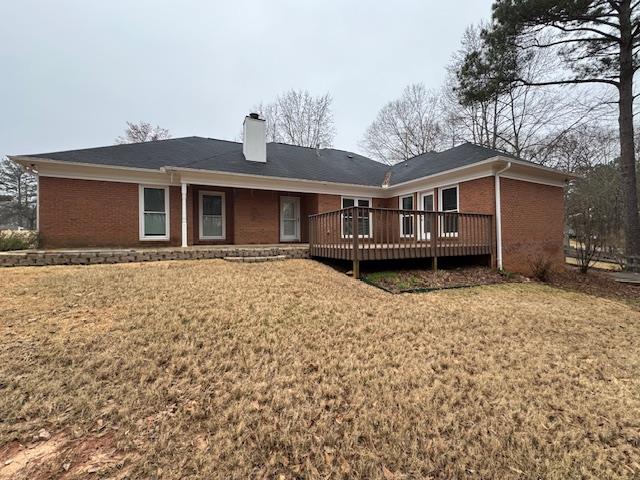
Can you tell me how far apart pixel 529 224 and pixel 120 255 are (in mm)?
12713

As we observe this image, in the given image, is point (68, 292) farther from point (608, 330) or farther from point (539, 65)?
point (539, 65)

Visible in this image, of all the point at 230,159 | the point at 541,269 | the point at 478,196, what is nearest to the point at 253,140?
the point at 230,159

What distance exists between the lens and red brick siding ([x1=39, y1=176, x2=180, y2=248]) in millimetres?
8992

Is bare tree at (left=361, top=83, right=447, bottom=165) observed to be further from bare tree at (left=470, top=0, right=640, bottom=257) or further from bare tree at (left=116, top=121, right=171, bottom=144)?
bare tree at (left=116, top=121, right=171, bottom=144)

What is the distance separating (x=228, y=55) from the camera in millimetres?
16641

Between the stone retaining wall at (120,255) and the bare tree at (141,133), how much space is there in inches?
904

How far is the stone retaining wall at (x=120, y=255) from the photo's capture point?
6777mm

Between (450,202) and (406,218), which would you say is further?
(406,218)

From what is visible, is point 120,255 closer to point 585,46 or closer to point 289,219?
point 289,219

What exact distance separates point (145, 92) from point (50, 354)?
23.1m

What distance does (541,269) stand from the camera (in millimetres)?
9383

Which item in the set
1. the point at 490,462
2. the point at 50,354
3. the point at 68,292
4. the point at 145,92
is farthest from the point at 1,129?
the point at 490,462

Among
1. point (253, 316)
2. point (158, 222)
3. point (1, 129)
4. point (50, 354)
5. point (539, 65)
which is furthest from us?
point (1, 129)


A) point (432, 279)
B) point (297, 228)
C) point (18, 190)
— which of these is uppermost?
point (18, 190)
